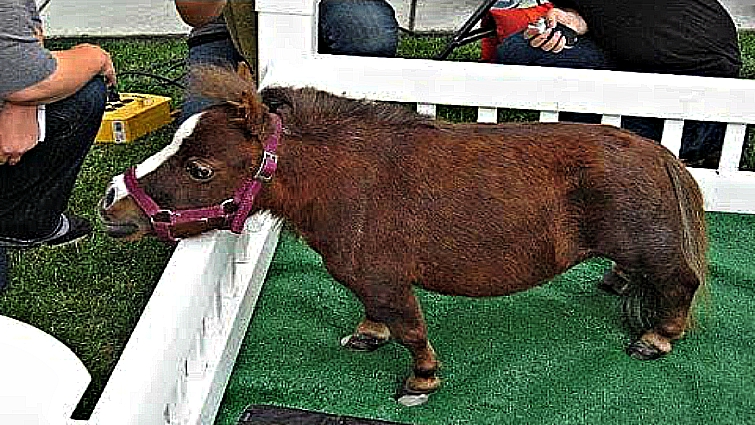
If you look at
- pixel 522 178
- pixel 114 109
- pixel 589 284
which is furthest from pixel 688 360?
pixel 114 109

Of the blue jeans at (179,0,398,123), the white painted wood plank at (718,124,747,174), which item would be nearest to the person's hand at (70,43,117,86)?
the blue jeans at (179,0,398,123)

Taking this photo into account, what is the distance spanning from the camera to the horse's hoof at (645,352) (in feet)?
6.07

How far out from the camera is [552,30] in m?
2.62

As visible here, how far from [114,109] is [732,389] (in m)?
1.58

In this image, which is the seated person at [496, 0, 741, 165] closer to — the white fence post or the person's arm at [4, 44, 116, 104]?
the white fence post

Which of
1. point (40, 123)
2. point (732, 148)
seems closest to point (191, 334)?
point (40, 123)

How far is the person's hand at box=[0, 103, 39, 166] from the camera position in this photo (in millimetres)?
1700

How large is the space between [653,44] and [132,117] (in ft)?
3.96

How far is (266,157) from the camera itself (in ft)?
4.85

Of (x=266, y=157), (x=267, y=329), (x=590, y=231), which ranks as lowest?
(x=267, y=329)

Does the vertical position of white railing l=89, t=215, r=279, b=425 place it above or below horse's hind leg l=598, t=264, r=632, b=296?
above

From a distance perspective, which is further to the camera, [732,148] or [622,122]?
[622,122]

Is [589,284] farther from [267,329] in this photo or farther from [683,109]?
[267,329]

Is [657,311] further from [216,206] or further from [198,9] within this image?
[198,9]
